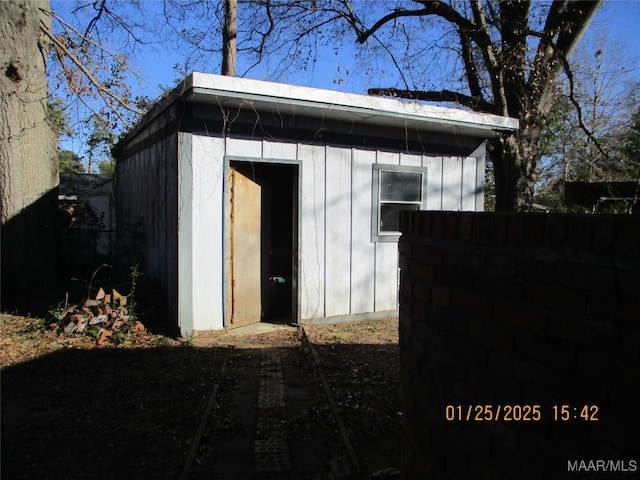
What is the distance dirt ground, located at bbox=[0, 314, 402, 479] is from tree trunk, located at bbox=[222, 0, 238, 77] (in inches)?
277

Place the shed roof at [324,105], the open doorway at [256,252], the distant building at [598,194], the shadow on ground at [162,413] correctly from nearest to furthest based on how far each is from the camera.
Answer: the shadow on ground at [162,413] < the shed roof at [324,105] < the open doorway at [256,252] < the distant building at [598,194]

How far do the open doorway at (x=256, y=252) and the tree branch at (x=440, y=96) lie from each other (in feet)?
19.0

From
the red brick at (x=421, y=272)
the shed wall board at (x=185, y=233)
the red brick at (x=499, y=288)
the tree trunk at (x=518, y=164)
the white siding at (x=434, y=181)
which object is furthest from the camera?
the tree trunk at (x=518, y=164)

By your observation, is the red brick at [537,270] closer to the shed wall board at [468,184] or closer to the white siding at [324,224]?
the white siding at [324,224]

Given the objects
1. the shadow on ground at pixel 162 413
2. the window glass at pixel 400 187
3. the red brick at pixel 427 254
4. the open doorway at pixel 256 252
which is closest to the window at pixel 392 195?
the window glass at pixel 400 187

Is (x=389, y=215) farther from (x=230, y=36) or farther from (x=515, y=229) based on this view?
→ (x=515, y=229)

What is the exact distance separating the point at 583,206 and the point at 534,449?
39.8 ft

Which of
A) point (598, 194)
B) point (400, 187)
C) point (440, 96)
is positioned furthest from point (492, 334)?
point (440, 96)

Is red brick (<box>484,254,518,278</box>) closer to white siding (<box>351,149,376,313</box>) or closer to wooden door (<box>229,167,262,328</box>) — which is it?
wooden door (<box>229,167,262,328</box>)

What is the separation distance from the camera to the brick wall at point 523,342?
130cm

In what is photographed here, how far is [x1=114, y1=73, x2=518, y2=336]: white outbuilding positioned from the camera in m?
6.39

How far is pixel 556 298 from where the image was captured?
1457 millimetres

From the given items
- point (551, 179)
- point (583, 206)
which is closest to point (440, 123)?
point (583, 206)

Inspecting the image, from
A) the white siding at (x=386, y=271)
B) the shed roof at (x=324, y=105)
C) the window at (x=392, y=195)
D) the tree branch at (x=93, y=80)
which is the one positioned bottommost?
the white siding at (x=386, y=271)
